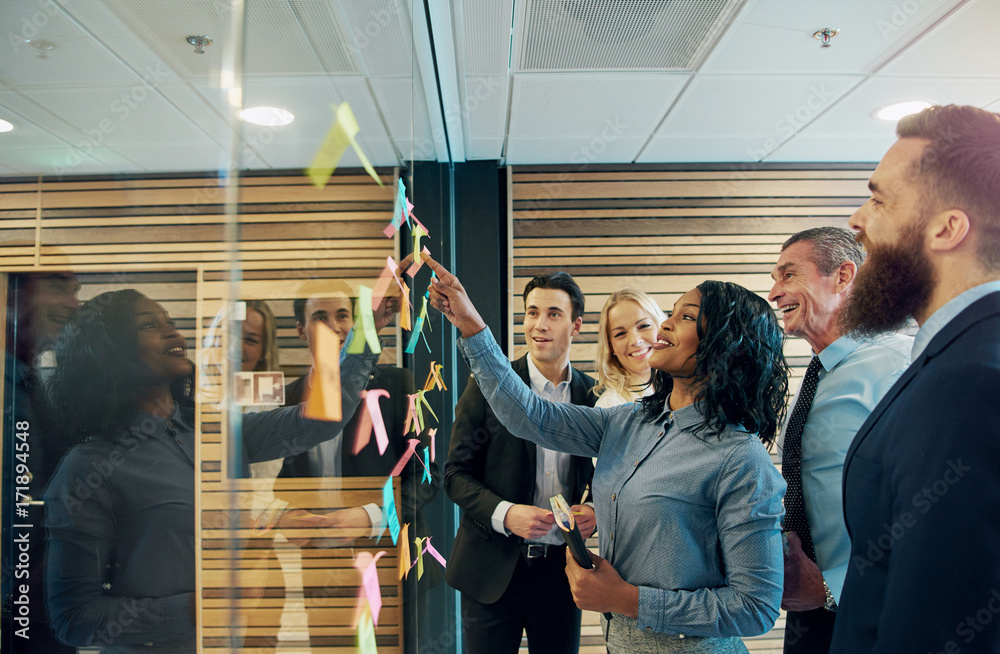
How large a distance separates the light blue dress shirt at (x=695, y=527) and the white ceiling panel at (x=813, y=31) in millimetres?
1841

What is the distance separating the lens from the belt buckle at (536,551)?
2178 millimetres

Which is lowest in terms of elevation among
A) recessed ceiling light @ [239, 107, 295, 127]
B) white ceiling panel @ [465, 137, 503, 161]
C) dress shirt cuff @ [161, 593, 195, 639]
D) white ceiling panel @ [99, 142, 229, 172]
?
dress shirt cuff @ [161, 593, 195, 639]

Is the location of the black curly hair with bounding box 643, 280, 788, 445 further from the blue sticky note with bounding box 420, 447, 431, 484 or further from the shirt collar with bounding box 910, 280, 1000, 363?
the blue sticky note with bounding box 420, 447, 431, 484

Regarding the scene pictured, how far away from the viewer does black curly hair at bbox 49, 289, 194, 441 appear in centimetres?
31

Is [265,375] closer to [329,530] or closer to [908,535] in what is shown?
[329,530]

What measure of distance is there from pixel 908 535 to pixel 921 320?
0.42 m

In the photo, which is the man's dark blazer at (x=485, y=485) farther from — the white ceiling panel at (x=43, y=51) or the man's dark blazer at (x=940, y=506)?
the white ceiling panel at (x=43, y=51)

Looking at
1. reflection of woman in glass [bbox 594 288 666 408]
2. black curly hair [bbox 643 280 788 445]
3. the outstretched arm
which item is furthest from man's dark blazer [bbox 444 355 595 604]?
black curly hair [bbox 643 280 788 445]

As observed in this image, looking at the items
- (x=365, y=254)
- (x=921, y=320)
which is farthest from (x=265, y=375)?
(x=921, y=320)

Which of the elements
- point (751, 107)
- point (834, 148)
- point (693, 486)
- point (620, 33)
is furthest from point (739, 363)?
point (834, 148)

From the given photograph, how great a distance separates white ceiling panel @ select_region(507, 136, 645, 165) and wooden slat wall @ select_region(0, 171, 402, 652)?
3315 millimetres

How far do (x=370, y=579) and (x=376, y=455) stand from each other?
0.18 m

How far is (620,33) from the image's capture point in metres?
2.64

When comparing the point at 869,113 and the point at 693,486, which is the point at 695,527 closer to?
the point at 693,486
